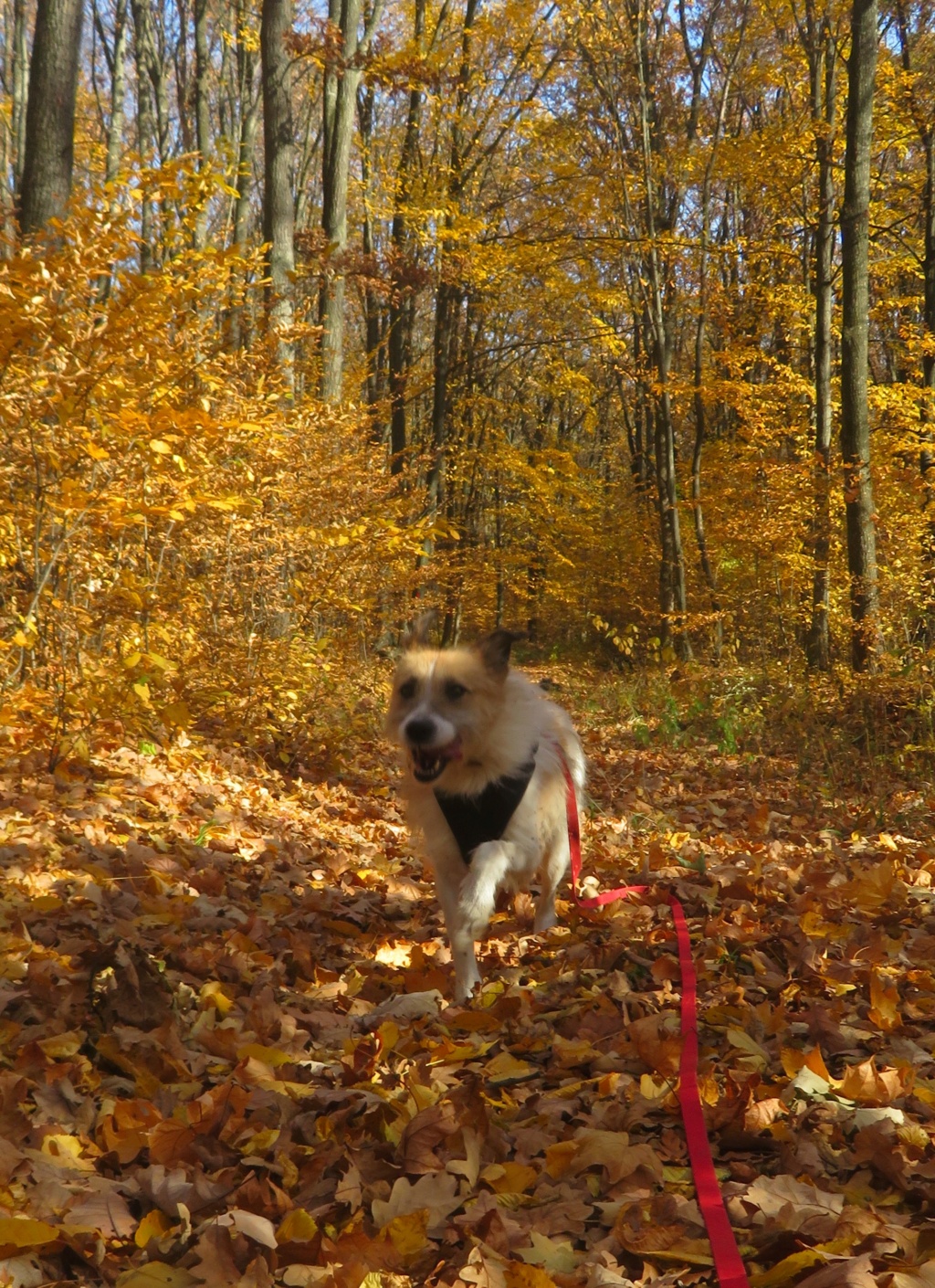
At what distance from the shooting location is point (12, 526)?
19.8 feet

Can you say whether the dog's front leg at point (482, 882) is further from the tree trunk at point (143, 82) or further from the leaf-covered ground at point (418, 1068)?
the tree trunk at point (143, 82)

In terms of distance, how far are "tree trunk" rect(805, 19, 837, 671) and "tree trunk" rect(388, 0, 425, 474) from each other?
6189 millimetres

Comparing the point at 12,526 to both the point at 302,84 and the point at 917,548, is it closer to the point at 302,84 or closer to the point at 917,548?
the point at 917,548

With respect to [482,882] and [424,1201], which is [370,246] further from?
[424,1201]

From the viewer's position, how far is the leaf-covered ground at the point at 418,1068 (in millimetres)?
2402

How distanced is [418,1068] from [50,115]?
797 centimetres

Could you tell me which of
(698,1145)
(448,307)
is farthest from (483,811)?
(448,307)

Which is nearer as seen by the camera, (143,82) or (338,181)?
(338,181)

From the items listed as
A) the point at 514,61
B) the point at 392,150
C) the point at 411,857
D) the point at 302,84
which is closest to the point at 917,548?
the point at 411,857

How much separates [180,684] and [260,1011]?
3.84 m

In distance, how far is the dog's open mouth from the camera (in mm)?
4316

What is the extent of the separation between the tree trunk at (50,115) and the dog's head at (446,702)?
561 centimetres

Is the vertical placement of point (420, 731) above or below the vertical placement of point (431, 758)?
above

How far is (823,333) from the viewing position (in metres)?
14.8
